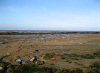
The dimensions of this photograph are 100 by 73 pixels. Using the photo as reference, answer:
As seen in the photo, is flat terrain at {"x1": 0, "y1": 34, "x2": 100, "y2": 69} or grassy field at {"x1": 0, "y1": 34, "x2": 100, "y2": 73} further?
flat terrain at {"x1": 0, "y1": 34, "x2": 100, "y2": 69}

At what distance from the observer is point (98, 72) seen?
16.1ft

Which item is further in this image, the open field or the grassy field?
the open field

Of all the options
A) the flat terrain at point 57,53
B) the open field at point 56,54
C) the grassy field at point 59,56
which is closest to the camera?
the grassy field at point 59,56

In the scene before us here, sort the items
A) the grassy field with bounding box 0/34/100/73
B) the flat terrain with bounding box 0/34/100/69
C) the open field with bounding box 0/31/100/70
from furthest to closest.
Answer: the flat terrain with bounding box 0/34/100/69 < the open field with bounding box 0/31/100/70 < the grassy field with bounding box 0/34/100/73

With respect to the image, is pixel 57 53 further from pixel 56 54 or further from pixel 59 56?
pixel 59 56

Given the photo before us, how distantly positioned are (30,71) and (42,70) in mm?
746

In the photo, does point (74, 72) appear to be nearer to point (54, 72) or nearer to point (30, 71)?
point (54, 72)

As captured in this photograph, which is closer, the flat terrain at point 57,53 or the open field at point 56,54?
the open field at point 56,54

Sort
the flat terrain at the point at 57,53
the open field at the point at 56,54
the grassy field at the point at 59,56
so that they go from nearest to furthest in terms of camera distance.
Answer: the grassy field at the point at 59,56 → the open field at the point at 56,54 → the flat terrain at the point at 57,53

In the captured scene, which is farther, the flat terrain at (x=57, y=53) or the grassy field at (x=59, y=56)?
the flat terrain at (x=57, y=53)

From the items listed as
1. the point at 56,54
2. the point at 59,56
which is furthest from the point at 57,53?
the point at 59,56

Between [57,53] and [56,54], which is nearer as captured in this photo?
[56,54]

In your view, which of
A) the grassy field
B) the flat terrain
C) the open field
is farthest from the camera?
the flat terrain

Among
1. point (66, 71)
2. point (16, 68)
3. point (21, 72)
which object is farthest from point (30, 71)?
point (66, 71)
